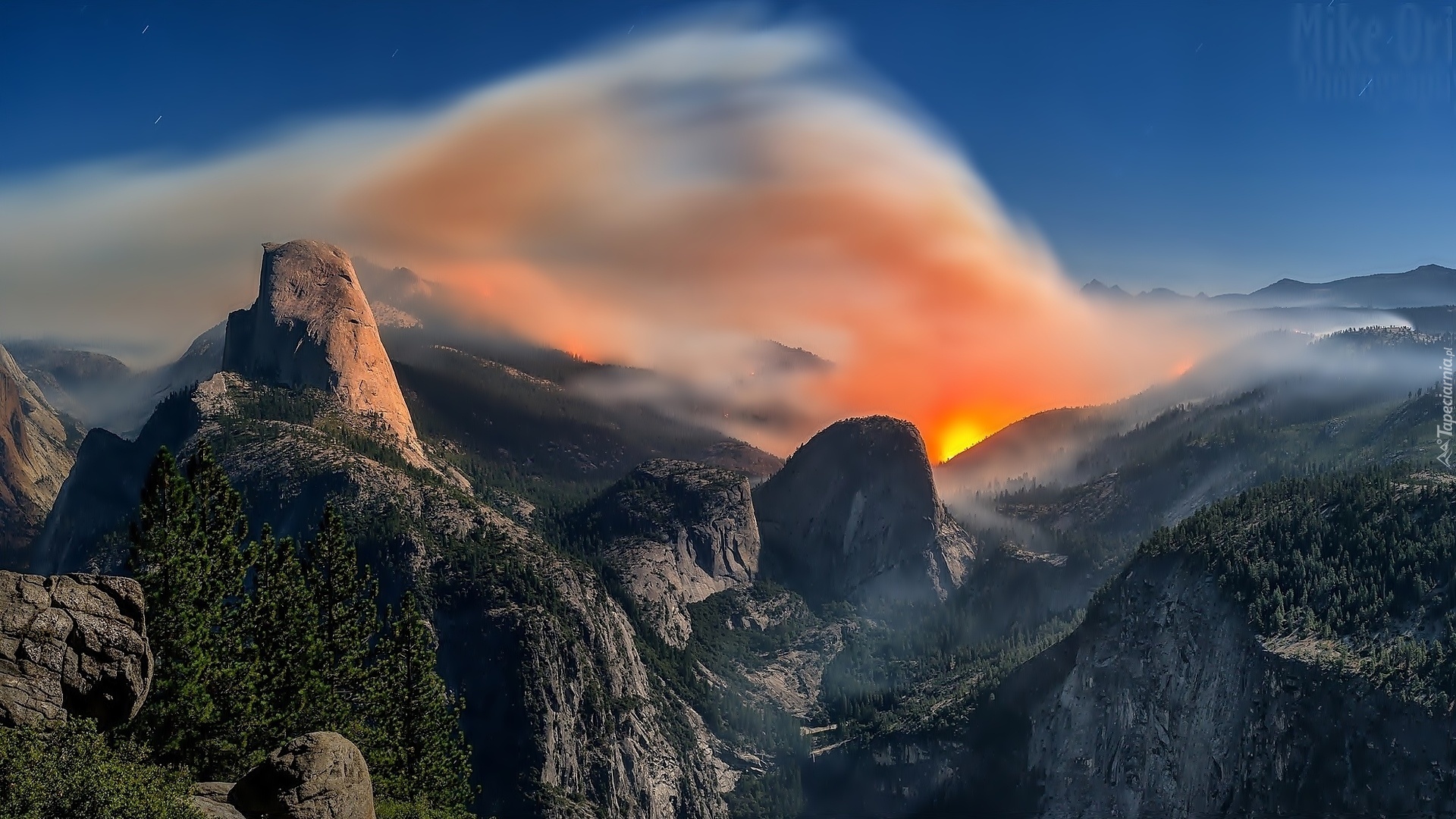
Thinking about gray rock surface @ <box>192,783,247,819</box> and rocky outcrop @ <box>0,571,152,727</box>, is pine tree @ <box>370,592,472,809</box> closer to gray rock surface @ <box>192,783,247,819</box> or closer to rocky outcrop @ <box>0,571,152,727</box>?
gray rock surface @ <box>192,783,247,819</box>

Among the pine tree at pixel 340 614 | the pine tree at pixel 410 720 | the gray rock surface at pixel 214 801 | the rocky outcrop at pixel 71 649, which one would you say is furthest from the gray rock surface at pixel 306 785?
the pine tree at pixel 410 720

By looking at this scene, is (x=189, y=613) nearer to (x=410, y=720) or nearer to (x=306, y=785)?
(x=306, y=785)

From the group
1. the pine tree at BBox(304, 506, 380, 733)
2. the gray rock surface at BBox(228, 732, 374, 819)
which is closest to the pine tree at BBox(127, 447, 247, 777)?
the pine tree at BBox(304, 506, 380, 733)

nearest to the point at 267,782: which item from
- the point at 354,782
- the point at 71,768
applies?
the point at 354,782

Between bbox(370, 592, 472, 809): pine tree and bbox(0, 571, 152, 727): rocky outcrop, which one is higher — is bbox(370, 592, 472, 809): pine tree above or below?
below

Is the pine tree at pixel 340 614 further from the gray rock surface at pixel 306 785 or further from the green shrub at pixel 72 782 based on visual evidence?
the green shrub at pixel 72 782

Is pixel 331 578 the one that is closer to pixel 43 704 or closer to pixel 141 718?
pixel 141 718

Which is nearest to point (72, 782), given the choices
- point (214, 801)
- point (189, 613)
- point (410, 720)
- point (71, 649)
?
point (71, 649)
